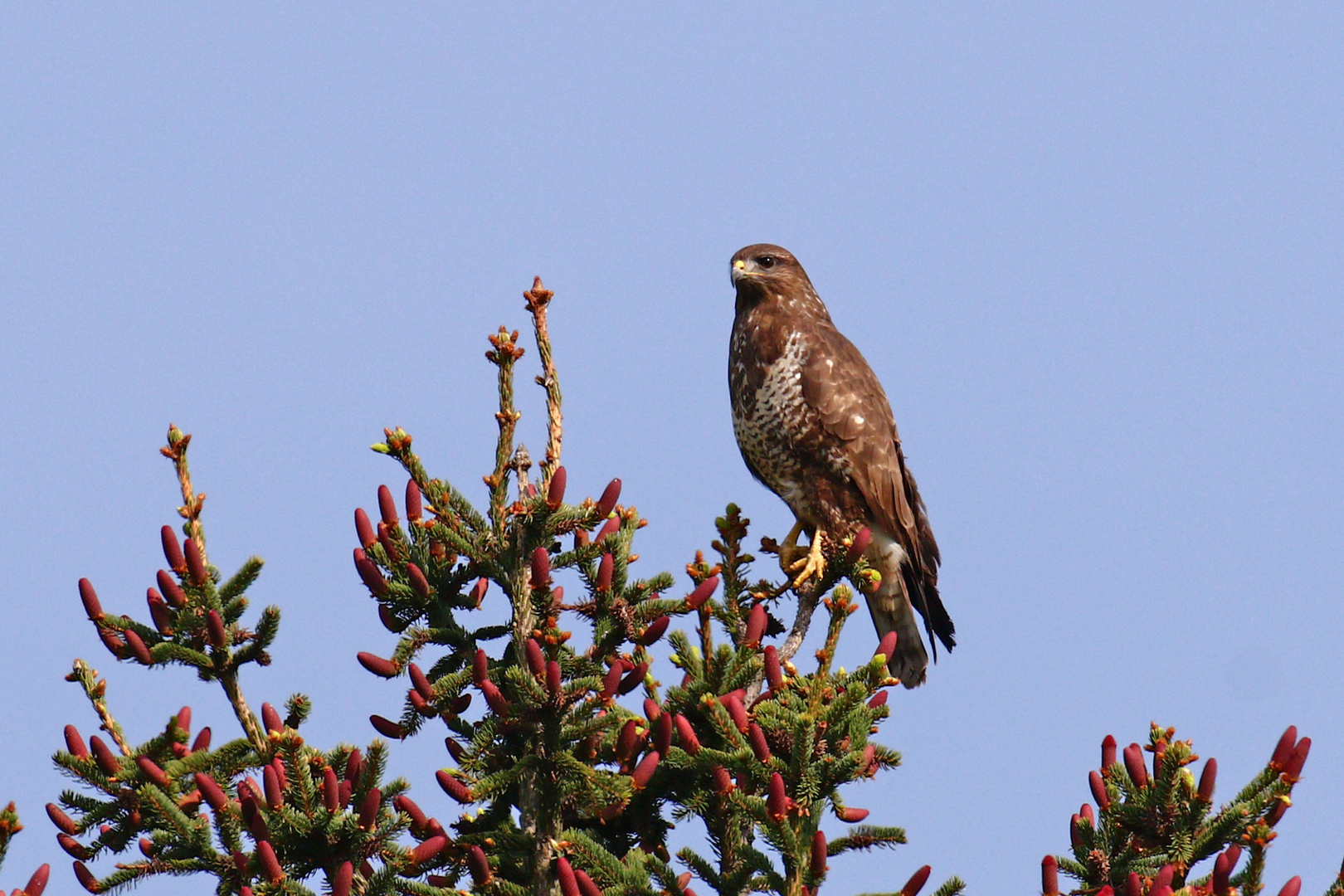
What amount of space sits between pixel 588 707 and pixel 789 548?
2745 mm

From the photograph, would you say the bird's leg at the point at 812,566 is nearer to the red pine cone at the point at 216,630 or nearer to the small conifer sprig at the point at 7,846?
the red pine cone at the point at 216,630

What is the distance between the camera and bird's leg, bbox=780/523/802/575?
659cm

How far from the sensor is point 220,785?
13.1ft

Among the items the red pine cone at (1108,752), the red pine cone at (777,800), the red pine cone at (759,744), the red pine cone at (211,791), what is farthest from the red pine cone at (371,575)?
the red pine cone at (1108,752)

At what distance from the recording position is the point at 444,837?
3.92 metres

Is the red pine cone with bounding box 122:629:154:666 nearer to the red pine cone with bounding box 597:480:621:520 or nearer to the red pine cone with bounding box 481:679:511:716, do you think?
the red pine cone with bounding box 481:679:511:716

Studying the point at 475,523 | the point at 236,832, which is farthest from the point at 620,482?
the point at 236,832

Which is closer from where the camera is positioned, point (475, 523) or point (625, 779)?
point (625, 779)

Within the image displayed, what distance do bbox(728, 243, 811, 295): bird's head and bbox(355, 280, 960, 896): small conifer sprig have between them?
308cm

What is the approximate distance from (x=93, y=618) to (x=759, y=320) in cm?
404

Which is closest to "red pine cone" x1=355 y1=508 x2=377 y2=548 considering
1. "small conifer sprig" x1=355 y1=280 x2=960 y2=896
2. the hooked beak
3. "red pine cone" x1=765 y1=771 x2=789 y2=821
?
"small conifer sprig" x1=355 y1=280 x2=960 y2=896

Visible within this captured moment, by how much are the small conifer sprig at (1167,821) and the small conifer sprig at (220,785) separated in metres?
1.81

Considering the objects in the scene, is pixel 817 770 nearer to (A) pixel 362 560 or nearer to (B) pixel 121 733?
(A) pixel 362 560

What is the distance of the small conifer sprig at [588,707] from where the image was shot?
3.96m
